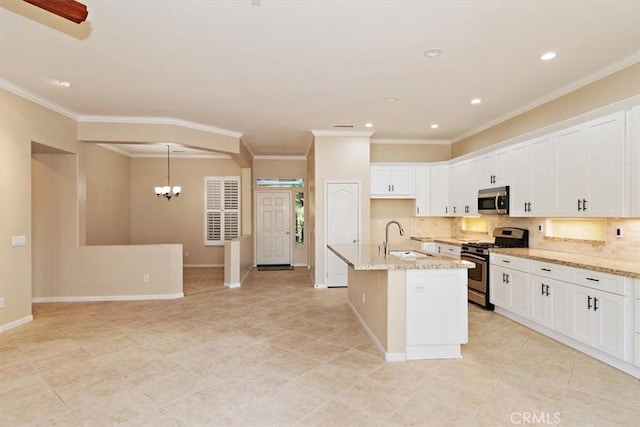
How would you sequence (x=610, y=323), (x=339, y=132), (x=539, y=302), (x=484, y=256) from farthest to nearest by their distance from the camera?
(x=339, y=132)
(x=484, y=256)
(x=539, y=302)
(x=610, y=323)

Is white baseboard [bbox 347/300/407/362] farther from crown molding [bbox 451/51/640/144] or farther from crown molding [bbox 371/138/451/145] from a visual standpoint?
crown molding [bbox 371/138/451/145]

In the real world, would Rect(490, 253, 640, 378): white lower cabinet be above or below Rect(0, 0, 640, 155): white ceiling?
below

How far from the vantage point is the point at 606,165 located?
11.1 feet

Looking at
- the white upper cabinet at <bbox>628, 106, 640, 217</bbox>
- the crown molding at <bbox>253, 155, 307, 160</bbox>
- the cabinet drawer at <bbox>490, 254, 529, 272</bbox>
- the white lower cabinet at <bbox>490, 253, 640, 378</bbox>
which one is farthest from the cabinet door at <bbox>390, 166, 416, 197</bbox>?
the white upper cabinet at <bbox>628, 106, 640, 217</bbox>

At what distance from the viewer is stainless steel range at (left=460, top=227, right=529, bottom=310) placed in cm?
488

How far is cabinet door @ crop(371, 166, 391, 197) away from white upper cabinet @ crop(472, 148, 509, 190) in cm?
157

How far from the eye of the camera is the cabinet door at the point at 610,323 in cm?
294

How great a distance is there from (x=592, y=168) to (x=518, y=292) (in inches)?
65.8

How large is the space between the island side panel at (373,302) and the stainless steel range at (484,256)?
5.84ft

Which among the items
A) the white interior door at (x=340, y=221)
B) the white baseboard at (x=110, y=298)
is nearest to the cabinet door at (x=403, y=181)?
the white interior door at (x=340, y=221)

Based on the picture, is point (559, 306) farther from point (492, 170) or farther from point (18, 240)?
point (18, 240)

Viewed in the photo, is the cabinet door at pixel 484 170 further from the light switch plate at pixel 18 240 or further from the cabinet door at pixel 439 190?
the light switch plate at pixel 18 240

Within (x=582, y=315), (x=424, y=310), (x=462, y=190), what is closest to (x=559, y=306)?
(x=582, y=315)

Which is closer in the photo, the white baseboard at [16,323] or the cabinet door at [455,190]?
the white baseboard at [16,323]
